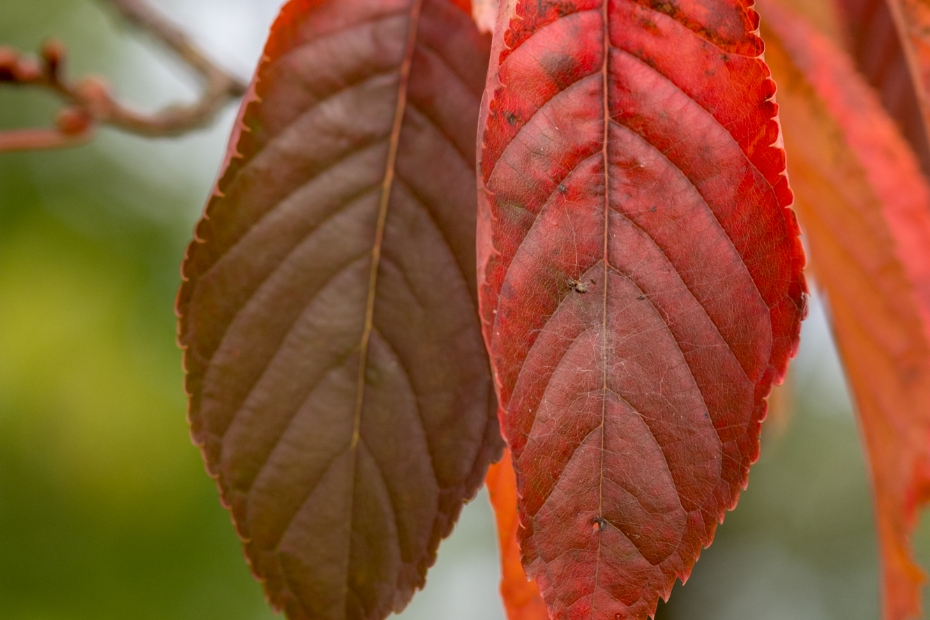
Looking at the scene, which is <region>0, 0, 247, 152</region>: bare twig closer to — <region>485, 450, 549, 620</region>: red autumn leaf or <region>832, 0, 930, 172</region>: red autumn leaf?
<region>485, 450, 549, 620</region>: red autumn leaf

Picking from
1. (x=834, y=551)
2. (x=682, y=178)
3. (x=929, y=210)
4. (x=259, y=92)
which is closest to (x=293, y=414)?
(x=259, y=92)

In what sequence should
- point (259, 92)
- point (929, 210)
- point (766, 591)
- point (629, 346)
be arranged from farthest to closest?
point (766, 591), point (929, 210), point (259, 92), point (629, 346)

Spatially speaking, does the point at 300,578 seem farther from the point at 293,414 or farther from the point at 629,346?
the point at 629,346

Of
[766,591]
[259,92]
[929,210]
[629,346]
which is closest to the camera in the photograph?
Answer: [629,346]

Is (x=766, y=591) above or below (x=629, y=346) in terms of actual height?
above

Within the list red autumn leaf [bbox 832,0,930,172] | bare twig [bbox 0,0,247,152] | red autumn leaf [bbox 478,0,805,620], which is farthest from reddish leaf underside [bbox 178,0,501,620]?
bare twig [bbox 0,0,247,152]

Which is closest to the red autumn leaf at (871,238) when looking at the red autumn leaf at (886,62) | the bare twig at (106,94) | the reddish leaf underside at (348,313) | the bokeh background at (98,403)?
the red autumn leaf at (886,62)
